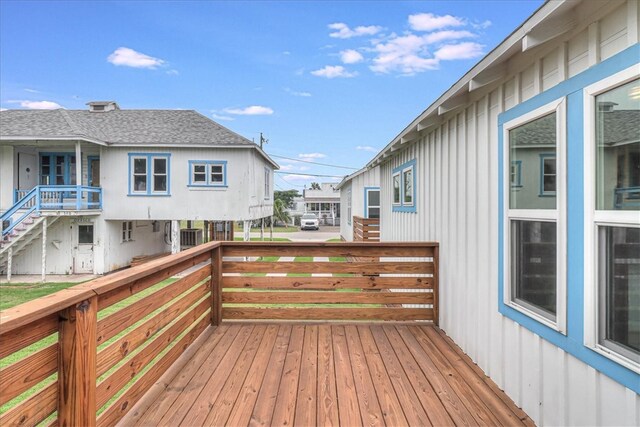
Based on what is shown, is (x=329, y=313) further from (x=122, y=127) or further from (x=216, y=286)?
(x=122, y=127)

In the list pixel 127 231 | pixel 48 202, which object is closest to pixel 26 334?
pixel 48 202

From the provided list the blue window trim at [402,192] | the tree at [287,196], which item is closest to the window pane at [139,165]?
the blue window trim at [402,192]

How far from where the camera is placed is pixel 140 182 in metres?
12.0

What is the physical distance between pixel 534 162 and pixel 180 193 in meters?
11.5

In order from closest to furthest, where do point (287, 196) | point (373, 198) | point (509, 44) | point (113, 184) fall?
1. point (509, 44)
2. point (113, 184)
3. point (373, 198)
4. point (287, 196)

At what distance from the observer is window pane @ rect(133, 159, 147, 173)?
39.0 feet

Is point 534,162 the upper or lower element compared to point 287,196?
lower

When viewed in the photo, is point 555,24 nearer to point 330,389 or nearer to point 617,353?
point 617,353

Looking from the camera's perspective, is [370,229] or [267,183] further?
[267,183]

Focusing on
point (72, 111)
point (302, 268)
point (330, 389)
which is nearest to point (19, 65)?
point (72, 111)

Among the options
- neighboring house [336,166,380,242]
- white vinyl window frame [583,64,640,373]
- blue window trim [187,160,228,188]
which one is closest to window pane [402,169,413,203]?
white vinyl window frame [583,64,640,373]

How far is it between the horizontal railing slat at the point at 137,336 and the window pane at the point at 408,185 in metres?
3.47

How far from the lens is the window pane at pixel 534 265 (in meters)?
2.01

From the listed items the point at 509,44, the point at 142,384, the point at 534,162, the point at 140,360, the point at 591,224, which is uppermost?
the point at 509,44
